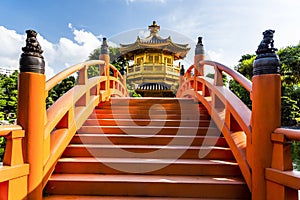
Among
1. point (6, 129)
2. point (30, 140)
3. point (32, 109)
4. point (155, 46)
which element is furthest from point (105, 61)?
point (155, 46)

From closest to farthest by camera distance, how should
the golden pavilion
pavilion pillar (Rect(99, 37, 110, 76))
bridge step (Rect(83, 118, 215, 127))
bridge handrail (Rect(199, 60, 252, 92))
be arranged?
bridge handrail (Rect(199, 60, 252, 92))
bridge step (Rect(83, 118, 215, 127))
pavilion pillar (Rect(99, 37, 110, 76))
the golden pavilion

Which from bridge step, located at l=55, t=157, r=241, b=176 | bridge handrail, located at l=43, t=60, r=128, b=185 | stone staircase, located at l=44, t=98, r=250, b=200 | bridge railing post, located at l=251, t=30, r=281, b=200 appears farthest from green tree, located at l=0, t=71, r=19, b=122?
bridge railing post, located at l=251, t=30, r=281, b=200

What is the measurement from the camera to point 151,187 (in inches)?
89.2

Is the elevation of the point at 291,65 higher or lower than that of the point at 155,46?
lower

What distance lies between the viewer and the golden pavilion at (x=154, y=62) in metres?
21.9

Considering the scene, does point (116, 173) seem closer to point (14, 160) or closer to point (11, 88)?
point (14, 160)

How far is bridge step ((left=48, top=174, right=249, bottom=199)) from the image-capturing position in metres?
2.24

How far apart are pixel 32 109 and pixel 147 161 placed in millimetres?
1236

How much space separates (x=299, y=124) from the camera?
555 inches

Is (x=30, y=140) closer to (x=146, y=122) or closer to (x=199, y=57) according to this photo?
(x=146, y=122)

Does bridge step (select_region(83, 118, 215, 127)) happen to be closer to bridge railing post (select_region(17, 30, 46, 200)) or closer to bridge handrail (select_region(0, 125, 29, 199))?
bridge railing post (select_region(17, 30, 46, 200))

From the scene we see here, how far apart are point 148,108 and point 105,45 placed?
1605 mm

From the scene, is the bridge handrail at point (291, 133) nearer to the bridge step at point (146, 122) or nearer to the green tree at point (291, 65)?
the bridge step at point (146, 122)

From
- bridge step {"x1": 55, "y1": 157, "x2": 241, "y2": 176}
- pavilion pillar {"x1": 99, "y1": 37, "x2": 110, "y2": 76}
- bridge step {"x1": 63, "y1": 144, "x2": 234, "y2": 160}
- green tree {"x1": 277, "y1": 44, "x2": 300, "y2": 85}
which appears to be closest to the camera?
bridge step {"x1": 55, "y1": 157, "x2": 241, "y2": 176}
